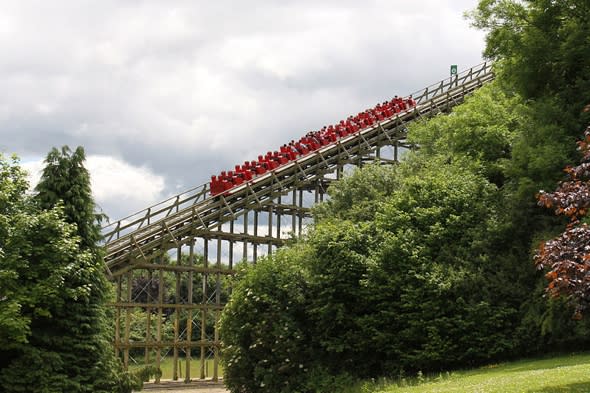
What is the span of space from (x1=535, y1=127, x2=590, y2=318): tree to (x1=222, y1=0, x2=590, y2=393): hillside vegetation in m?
7.79

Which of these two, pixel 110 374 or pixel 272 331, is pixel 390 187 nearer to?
pixel 272 331

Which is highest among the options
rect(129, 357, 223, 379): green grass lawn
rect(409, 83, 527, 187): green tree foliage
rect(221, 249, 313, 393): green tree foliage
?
rect(409, 83, 527, 187): green tree foliage

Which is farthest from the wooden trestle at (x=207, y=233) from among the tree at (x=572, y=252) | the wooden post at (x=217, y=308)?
the tree at (x=572, y=252)

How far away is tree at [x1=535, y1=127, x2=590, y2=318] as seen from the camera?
43.3ft

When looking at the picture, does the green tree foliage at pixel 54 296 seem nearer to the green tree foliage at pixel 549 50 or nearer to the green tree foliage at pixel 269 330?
the green tree foliage at pixel 269 330

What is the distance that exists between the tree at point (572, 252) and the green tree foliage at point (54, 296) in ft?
44.0

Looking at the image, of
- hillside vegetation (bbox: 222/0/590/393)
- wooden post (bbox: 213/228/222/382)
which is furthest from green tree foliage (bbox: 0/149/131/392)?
wooden post (bbox: 213/228/222/382)

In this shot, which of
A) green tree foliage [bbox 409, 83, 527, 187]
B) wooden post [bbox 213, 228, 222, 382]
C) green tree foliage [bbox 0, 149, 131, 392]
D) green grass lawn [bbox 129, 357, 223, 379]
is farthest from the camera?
green grass lawn [bbox 129, 357, 223, 379]

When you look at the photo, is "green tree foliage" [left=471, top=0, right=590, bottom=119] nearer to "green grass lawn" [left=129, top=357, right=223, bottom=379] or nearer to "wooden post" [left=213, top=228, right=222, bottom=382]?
"wooden post" [left=213, top=228, right=222, bottom=382]

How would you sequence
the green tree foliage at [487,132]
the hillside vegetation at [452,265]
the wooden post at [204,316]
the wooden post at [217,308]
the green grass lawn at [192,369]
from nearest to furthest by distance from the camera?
the hillside vegetation at [452,265], the green tree foliage at [487,132], the wooden post at [204,316], the wooden post at [217,308], the green grass lawn at [192,369]

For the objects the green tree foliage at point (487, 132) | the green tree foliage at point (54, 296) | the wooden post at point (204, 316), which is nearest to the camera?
the green tree foliage at point (54, 296)

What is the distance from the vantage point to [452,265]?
23938 millimetres

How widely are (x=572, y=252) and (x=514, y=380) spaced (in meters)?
4.26

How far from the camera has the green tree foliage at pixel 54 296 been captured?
21438 mm
